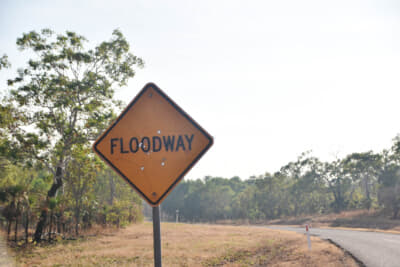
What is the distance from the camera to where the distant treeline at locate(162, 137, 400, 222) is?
4431cm

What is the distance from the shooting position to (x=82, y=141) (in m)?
17.2

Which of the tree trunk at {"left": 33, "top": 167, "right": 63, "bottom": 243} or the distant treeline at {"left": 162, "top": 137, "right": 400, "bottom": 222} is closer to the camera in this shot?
the tree trunk at {"left": 33, "top": 167, "right": 63, "bottom": 243}

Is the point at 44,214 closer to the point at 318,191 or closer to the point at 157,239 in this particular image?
the point at 157,239

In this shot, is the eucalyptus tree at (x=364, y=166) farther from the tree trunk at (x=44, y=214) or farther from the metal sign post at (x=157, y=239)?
the metal sign post at (x=157, y=239)

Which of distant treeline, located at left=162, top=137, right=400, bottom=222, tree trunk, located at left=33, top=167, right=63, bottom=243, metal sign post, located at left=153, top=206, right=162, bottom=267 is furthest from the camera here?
distant treeline, located at left=162, top=137, right=400, bottom=222

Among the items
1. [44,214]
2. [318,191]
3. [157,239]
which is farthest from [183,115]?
[318,191]

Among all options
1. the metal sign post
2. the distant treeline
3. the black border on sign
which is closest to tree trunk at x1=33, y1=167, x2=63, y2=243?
the black border on sign

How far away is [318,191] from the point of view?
62.8 metres

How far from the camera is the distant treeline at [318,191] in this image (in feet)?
145

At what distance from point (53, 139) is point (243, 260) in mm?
13085

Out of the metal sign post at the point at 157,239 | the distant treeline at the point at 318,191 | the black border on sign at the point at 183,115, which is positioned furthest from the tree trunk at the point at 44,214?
the distant treeline at the point at 318,191

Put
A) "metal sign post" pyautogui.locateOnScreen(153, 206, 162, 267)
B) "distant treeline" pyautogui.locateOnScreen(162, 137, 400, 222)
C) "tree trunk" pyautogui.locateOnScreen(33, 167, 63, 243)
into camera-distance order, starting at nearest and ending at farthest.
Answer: "metal sign post" pyautogui.locateOnScreen(153, 206, 162, 267) < "tree trunk" pyautogui.locateOnScreen(33, 167, 63, 243) < "distant treeline" pyautogui.locateOnScreen(162, 137, 400, 222)

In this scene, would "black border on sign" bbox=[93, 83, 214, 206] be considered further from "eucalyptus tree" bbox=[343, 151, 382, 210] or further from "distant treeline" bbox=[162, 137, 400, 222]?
"eucalyptus tree" bbox=[343, 151, 382, 210]

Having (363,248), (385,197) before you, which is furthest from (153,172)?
(385,197)
